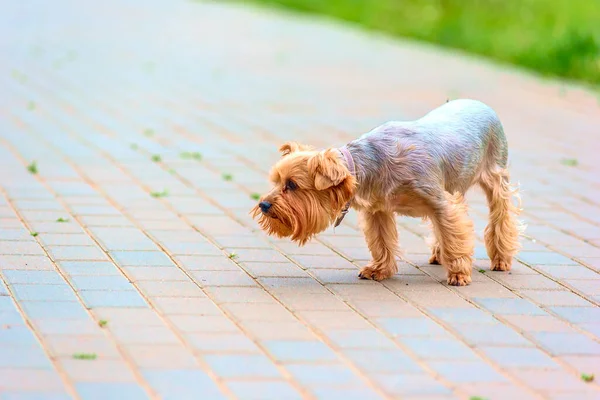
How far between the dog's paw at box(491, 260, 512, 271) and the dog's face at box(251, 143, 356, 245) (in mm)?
1252

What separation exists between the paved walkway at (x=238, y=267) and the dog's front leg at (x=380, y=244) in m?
0.11

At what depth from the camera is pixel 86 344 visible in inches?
203

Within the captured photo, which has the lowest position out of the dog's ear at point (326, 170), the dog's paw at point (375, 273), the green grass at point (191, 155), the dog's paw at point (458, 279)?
the green grass at point (191, 155)

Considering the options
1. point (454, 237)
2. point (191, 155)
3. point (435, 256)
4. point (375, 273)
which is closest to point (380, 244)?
point (375, 273)

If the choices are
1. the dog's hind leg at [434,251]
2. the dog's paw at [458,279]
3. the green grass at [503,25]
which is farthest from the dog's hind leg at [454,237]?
the green grass at [503,25]

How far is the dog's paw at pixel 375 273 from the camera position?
6.54m

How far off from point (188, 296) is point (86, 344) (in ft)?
3.12

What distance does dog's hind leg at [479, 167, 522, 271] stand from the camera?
684 cm

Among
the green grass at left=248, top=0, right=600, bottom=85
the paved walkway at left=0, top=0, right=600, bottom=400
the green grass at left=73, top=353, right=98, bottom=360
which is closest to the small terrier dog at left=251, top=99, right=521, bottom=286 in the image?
the paved walkway at left=0, top=0, right=600, bottom=400

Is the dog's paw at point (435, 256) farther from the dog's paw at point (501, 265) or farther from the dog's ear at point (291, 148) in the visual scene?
the dog's ear at point (291, 148)

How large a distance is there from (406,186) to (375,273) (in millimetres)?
619

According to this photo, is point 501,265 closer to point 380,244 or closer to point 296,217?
point 380,244

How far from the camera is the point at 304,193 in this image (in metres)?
6.04

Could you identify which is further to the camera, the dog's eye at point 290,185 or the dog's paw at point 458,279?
the dog's paw at point 458,279
